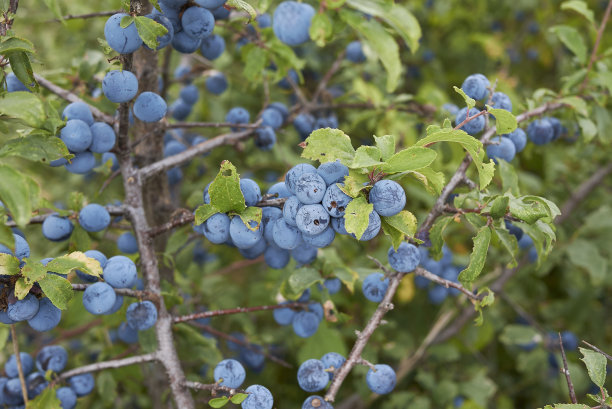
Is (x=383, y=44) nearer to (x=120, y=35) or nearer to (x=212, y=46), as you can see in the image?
(x=212, y=46)

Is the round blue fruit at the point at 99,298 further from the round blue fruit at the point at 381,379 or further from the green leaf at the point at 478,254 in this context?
the green leaf at the point at 478,254

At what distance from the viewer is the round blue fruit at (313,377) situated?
4.00 ft

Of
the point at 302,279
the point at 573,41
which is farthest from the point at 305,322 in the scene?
the point at 573,41

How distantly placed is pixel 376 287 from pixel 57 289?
767mm

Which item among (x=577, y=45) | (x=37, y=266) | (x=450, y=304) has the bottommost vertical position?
(x=450, y=304)

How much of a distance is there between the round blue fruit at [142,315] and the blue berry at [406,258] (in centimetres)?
60

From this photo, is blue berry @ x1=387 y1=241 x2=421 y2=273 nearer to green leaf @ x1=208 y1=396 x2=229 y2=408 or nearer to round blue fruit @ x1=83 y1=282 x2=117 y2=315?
green leaf @ x1=208 y1=396 x2=229 y2=408

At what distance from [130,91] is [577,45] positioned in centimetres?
147

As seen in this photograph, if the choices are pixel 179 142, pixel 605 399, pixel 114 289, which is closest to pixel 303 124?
pixel 179 142

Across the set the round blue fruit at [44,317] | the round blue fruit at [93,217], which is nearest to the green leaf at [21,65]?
the round blue fruit at [93,217]

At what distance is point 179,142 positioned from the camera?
6.61 feet

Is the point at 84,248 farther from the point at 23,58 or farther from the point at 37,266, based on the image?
the point at 23,58

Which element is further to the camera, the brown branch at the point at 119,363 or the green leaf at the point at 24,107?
the brown branch at the point at 119,363

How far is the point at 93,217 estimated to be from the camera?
1.35 meters
